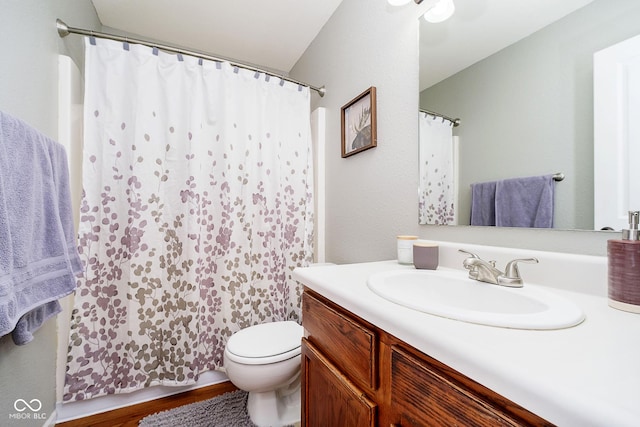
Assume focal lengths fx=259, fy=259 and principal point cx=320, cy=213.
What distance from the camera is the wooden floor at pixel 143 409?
1349mm

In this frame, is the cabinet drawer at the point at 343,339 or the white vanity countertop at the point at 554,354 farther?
the cabinet drawer at the point at 343,339

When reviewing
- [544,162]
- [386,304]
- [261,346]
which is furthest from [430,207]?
[261,346]

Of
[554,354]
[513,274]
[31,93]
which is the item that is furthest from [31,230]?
[513,274]

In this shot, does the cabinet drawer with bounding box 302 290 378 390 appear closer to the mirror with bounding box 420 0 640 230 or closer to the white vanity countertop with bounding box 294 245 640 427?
the white vanity countertop with bounding box 294 245 640 427

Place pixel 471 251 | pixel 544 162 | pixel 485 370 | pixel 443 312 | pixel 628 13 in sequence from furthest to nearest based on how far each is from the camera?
pixel 471 251, pixel 544 162, pixel 628 13, pixel 443 312, pixel 485 370

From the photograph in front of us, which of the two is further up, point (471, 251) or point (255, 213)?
point (255, 213)

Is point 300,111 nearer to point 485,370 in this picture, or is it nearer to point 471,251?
point 471,251

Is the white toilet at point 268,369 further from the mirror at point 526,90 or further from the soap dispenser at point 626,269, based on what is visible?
the soap dispenser at point 626,269

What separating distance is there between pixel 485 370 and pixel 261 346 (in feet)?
3.79

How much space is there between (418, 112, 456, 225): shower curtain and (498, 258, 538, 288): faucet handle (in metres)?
0.30

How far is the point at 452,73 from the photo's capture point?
1.02 m

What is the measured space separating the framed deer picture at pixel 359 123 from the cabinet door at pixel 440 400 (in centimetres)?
111

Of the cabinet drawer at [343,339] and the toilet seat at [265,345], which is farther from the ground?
the cabinet drawer at [343,339]

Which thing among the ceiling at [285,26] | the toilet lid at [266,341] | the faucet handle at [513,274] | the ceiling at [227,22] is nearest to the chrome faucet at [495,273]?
the faucet handle at [513,274]
